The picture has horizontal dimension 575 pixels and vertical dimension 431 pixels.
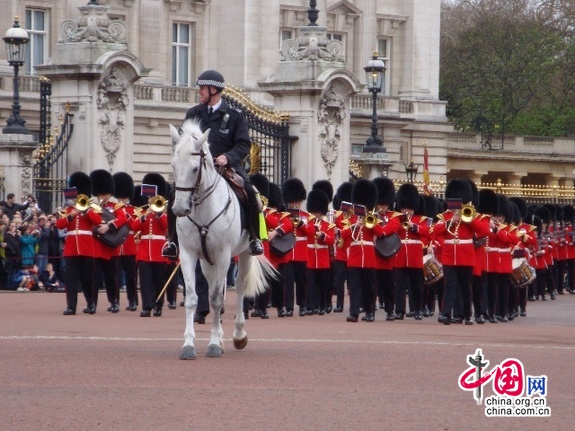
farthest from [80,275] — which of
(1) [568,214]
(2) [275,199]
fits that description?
(1) [568,214]

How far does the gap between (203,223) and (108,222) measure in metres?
5.08

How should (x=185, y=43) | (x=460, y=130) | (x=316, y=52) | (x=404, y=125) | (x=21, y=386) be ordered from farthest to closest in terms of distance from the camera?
(x=460, y=130) < (x=404, y=125) < (x=185, y=43) < (x=316, y=52) < (x=21, y=386)

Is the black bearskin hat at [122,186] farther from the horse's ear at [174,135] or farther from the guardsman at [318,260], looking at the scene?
the horse's ear at [174,135]

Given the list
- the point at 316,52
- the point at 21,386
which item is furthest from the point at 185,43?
the point at 21,386

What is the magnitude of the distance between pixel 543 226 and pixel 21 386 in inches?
602

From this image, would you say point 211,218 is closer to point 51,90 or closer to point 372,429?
point 372,429

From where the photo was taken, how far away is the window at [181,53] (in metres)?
43.8

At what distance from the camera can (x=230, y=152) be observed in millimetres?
12859

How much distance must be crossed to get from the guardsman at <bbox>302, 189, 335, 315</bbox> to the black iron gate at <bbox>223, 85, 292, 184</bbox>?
4.27 metres

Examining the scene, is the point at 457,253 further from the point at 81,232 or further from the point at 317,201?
the point at 81,232

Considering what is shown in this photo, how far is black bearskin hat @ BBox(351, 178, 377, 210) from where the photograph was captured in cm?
1848

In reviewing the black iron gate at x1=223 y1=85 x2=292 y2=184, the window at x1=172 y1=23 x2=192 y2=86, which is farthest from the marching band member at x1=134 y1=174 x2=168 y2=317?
the window at x1=172 y1=23 x2=192 y2=86

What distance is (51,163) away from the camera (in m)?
21.7

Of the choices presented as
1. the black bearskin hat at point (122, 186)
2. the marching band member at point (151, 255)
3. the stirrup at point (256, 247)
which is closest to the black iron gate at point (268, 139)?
the black bearskin hat at point (122, 186)
